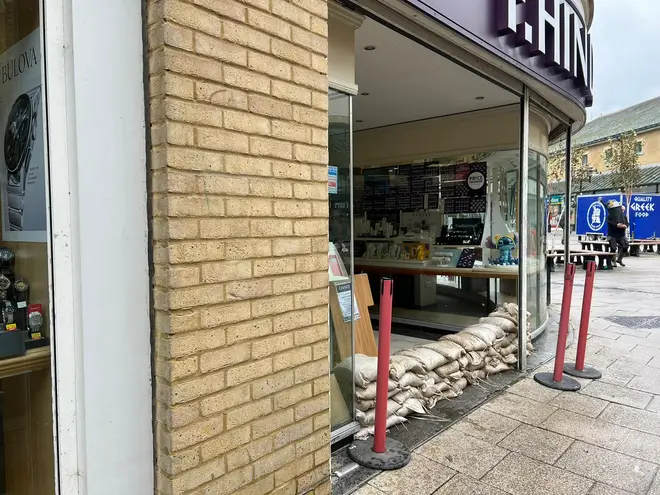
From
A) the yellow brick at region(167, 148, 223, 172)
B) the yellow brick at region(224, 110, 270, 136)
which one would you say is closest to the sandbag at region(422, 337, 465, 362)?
the yellow brick at region(224, 110, 270, 136)

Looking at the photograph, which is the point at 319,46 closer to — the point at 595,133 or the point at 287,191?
the point at 287,191

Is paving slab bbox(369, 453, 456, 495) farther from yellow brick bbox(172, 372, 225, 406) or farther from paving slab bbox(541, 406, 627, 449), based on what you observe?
yellow brick bbox(172, 372, 225, 406)

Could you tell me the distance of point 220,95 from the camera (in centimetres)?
174

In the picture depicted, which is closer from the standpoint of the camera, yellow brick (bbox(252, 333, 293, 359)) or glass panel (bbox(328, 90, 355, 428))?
yellow brick (bbox(252, 333, 293, 359))

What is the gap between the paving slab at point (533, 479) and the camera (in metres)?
2.60

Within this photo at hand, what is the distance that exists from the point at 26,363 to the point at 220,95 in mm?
1223

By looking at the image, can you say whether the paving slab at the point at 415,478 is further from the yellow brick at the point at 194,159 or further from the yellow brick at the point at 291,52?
the yellow brick at the point at 291,52

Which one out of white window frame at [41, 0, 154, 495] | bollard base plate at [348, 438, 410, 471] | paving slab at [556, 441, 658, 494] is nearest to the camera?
white window frame at [41, 0, 154, 495]

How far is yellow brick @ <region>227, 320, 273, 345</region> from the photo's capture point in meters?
1.79

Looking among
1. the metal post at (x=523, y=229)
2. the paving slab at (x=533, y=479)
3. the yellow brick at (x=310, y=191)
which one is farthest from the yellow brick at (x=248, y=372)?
the metal post at (x=523, y=229)

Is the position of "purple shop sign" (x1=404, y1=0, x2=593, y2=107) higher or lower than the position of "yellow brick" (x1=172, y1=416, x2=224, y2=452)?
higher

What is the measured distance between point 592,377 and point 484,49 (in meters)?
3.13

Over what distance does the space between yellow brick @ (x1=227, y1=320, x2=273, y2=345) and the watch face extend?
1064 mm

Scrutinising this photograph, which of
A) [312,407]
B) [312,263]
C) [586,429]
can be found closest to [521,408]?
[586,429]
